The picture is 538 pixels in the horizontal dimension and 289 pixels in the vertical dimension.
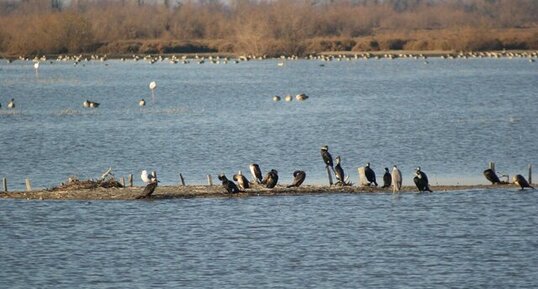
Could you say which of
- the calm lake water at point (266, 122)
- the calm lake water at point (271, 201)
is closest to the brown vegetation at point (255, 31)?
the calm lake water at point (266, 122)

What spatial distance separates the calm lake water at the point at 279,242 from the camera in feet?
65.7

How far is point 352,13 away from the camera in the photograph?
144500mm

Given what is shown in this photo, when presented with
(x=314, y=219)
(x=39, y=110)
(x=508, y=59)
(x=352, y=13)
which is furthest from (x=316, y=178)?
(x=352, y=13)

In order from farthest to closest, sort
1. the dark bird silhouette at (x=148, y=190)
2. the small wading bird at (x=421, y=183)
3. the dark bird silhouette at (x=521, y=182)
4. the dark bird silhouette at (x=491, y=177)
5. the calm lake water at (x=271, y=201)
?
the dark bird silhouette at (x=491, y=177), the dark bird silhouette at (x=521, y=182), the small wading bird at (x=421, y=183), the dark bird silhouette at (x=148, y=190), the calm lake water at (x=271, y=201)

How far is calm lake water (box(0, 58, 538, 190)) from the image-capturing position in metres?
35.1

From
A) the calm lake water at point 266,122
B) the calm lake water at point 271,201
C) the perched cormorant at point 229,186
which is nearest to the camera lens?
the calm lake water at point 271,201

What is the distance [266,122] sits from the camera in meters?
51.1

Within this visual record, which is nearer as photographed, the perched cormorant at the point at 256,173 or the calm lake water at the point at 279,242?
the calm lake water at the point at 279,242

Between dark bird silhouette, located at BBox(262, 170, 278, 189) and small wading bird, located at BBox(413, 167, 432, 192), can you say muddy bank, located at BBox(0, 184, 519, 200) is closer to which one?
dark bird silhouette, located at BBox(262, 170, 278, 189)

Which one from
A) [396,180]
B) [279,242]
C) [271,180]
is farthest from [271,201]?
[279,242]

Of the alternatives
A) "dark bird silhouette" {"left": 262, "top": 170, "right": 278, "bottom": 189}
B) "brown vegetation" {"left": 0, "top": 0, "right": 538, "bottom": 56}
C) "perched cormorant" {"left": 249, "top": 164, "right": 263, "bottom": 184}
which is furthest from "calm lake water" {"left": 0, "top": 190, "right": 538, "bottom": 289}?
"brown vegetation" {"left": 0, "top": 0, "right": 538, "bottom": 56}

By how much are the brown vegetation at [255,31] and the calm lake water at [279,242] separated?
82.7 metres

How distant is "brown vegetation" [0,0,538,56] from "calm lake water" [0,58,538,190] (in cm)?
1760

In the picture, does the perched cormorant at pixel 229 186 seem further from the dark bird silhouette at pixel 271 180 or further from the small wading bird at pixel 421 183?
the small wading bird at pixel 421 183
